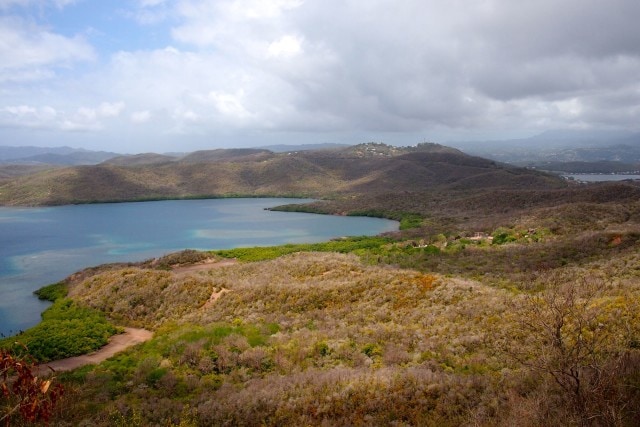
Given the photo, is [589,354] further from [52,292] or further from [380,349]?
[52,292]

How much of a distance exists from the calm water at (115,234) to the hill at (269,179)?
15550 mm

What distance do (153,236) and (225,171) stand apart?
242 ft

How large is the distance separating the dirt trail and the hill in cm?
8028

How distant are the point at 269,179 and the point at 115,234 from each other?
226 feet

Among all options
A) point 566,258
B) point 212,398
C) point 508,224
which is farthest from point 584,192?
point 212,398

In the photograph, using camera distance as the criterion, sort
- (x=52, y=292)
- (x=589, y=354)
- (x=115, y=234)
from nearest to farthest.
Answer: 1. (x=589, y=354)
2. (x=52, y=292)
3. (x=115, y=234)

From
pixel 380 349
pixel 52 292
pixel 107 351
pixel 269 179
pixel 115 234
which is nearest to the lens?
pixel 380 349

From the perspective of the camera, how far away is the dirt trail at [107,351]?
15.0 m

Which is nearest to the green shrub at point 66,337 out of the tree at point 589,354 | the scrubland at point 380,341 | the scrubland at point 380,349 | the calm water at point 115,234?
the scrubland at point 380,341

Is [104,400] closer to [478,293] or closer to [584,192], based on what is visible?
[478,293]

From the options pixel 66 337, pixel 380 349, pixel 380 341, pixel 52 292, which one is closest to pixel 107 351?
pixel 66 337

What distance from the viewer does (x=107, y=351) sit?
54.1 ft

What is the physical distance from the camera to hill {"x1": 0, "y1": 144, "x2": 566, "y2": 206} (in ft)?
317

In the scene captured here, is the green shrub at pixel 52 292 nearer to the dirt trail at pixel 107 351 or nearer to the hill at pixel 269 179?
the dirt trail at pixel 107 351
